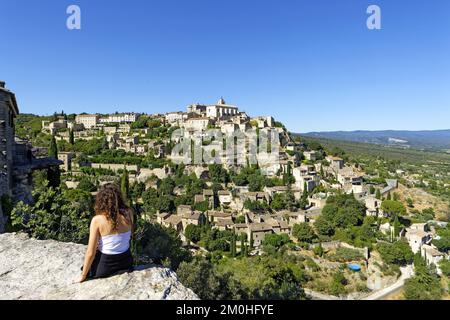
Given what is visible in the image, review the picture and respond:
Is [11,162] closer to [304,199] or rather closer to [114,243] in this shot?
[114,243]

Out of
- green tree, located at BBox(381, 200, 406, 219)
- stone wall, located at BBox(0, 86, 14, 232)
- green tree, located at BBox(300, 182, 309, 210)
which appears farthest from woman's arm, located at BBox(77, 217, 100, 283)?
green tree, located at BBox(381, 200, 406, 219)

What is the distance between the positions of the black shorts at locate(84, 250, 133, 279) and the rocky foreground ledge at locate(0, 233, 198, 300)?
0.07 m

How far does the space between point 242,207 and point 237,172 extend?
9024mm

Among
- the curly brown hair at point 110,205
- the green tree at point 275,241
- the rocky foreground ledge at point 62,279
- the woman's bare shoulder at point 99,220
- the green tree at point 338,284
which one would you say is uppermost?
the curly brown hair at point 110,205

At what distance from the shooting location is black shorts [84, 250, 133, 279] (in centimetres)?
346

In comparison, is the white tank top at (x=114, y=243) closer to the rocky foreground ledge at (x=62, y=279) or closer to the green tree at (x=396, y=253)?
the rocky foreground ledge at (x=62, y=279)

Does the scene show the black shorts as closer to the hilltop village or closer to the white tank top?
the white tank top

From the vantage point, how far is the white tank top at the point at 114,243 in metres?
3.32

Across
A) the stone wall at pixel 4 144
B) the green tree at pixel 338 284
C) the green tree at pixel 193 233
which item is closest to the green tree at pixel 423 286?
the green tree at pixel 338 284

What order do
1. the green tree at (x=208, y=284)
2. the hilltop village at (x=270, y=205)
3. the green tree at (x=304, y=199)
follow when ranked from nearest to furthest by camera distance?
1. the green tree at (x=208, y=284)
2. the hilltop village at (x=270, y=205)
3. the green tree at (x=304, y=199)

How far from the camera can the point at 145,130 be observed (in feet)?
219

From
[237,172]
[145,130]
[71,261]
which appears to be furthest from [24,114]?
[71,261]

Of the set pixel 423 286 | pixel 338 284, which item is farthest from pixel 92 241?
pixel 423 286

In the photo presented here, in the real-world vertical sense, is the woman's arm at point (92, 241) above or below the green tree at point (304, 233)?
above
